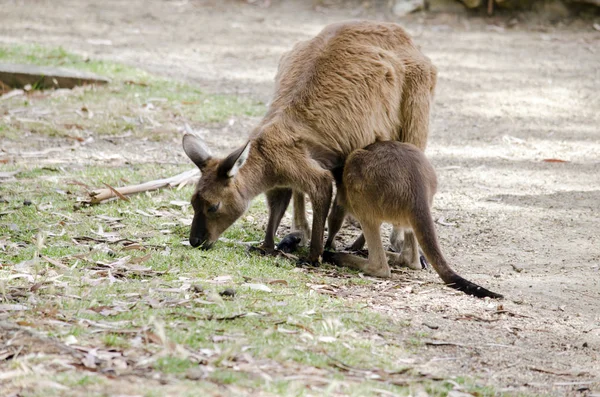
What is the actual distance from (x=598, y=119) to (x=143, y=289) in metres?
6.64

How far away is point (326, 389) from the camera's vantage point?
358 centimetres

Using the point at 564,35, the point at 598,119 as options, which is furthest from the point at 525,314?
the point at 564,35

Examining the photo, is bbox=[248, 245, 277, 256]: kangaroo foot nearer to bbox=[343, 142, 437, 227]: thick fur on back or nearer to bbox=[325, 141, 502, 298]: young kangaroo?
bbox=[325, 141, 502, 298]: young kangaroo

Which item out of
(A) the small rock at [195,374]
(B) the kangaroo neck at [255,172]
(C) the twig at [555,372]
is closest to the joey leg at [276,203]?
(B) the kangaroo neck at [255,172]

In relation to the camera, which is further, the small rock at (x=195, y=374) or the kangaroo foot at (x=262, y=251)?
the kangaroo foot at (x=262, y=251)

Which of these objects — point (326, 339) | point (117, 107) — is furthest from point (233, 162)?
point (117, 107)

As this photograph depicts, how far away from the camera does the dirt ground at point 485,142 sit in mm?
4609

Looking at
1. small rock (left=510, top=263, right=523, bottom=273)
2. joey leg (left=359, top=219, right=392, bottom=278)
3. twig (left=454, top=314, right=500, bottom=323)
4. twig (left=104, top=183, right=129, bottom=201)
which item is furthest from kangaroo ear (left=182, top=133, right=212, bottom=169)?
small rock (left=510, top=263, right=523, bottom=273)

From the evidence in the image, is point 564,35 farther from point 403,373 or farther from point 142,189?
point 403,373

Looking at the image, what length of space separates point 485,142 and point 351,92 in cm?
340

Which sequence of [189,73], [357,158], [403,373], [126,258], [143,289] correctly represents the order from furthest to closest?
1. [189,73]
2. [357,158]
3. [126,258]
4. [143,289]
5. [403,373]

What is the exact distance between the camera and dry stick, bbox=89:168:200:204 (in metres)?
6.69

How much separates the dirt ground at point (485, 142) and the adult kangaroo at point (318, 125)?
0.97 metres

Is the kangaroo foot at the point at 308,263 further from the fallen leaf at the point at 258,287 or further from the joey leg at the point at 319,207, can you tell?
the fallen leaf at the point at 258,287
